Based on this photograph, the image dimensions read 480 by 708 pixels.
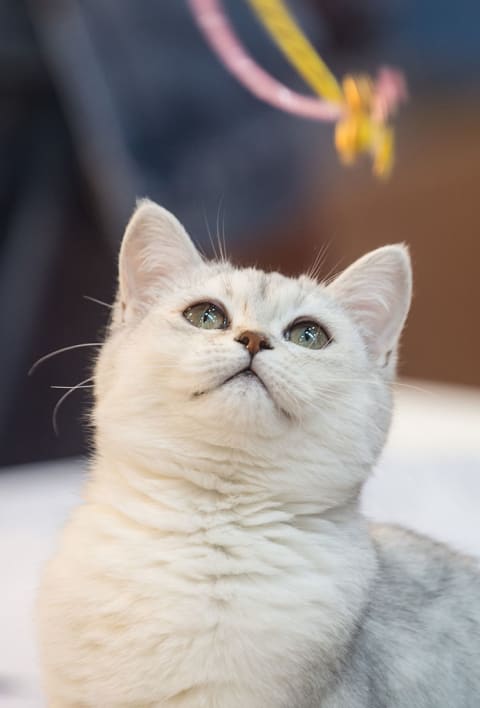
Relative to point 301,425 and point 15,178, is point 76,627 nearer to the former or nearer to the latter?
point 301,425

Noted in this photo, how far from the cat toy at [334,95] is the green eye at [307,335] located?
0.33 meters

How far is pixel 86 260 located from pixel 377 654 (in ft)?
6.24

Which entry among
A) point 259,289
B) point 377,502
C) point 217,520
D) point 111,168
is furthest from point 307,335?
point 111,168

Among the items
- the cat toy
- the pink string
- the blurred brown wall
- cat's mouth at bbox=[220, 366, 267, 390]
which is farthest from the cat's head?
the blurred brown wall

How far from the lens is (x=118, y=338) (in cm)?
106

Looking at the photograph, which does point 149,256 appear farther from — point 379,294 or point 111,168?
point 111,168

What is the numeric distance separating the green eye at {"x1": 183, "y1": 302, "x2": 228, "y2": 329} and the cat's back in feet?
1.06

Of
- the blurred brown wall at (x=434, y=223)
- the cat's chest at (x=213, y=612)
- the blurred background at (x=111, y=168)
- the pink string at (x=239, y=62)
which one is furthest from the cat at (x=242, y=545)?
the blurred brown wall at (x=434, y=223)

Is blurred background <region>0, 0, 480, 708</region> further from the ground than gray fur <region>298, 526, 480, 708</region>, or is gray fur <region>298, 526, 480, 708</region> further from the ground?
blurred background <region>0, 0, 480, 708</region>

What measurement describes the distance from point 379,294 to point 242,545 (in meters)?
0.37

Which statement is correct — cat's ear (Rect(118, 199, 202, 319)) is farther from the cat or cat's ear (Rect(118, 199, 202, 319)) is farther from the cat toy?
the cat toy

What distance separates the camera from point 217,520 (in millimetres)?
903

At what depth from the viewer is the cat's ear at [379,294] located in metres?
1.07

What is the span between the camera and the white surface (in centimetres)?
121
